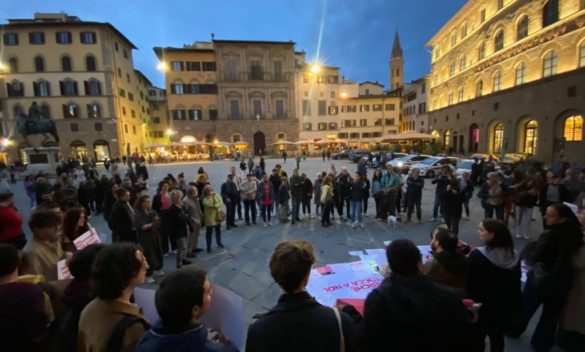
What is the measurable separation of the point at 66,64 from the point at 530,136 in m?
47.8

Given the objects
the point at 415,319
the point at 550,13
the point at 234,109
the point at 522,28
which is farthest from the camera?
the point at 234,109

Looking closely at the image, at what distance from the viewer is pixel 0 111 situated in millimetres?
32875

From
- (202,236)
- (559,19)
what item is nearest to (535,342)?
(202,236)

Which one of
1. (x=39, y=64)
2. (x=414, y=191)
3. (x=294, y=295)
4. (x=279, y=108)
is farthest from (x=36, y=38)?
(x=294, y=295)

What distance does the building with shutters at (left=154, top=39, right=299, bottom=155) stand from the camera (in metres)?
38.9

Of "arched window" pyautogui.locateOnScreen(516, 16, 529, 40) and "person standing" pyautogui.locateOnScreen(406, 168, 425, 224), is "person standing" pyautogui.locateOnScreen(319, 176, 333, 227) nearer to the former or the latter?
"person standing" pyautogui.locateOnScreen(406, 168, 425, 224)

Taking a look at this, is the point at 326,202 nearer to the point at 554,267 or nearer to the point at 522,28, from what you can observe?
the point at 554,267

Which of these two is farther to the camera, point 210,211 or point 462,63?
point 462,63

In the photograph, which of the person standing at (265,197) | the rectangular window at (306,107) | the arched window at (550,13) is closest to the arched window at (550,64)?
the arched window at (550,13)

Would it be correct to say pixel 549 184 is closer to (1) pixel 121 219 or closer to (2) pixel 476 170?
(2) pixel 476 170

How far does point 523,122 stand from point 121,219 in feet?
88.9

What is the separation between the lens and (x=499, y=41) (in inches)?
905

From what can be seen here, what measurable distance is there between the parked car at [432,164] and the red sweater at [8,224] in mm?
16083

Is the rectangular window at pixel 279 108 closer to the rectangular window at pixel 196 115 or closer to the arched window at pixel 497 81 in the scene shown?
the rectangular window at pixel 196 115
